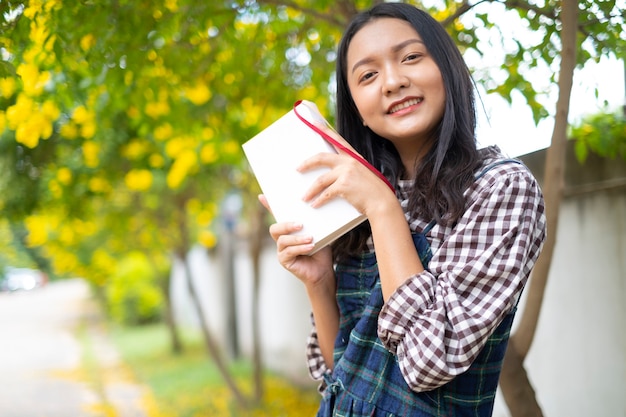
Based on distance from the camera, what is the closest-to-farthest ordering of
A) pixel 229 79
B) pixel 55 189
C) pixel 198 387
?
pixel 229 79, pixel 55 189, pixel 198 387

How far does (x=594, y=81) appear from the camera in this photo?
7.09ft

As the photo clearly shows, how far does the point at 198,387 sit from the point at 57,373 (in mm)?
2969

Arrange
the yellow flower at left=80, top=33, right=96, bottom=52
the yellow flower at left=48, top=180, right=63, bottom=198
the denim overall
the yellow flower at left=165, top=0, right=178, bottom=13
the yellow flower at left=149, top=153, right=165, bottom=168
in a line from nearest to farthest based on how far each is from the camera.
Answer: the denim overall → the yellow flower at left=80, top=33, right=96, bottom=52 → the yellow flower at left=165, top=0, right=178, bottom=13 → the yellow flower at left=48, top=180, right=63, bottom=198 → the yellow flower at left=149, top=153, right=165, bottom=168

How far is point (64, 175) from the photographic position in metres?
5.01

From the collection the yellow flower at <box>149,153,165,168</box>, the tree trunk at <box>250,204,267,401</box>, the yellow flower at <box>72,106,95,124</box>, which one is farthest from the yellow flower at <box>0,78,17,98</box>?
the tree trunk at <box>250,204,267,401</box>

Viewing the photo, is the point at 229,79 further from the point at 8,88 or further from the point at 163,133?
the point at 8,88

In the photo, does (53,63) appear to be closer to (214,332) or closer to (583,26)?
(583,26)

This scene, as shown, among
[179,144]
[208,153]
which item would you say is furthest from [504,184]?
[179,144]

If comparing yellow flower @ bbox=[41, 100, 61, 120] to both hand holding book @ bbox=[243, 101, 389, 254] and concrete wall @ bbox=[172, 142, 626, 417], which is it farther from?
concrete wall @ bbox=[172, 142, 626, 417]

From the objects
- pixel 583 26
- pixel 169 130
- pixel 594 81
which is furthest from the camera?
pixel 169 130

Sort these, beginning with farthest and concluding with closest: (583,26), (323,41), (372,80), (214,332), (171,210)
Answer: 1. (214,332)
2. (171,210)
3. (323,41)
4. (583,26)
5. (372,80)

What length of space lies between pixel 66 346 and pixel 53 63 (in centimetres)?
1125

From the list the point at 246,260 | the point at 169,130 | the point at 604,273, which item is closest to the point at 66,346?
the point at 246,260

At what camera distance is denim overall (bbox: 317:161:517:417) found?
129cm
